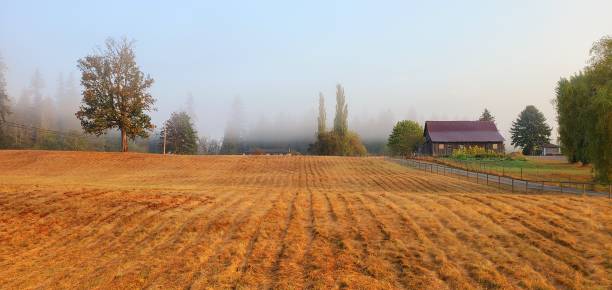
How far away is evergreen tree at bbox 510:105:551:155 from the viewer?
10188 cm

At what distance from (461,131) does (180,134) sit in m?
64.5

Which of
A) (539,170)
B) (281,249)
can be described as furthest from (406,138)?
(281,249)

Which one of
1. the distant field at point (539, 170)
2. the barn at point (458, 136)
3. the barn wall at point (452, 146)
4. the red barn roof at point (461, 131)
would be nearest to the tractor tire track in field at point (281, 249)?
the distant field at point (539, 170)

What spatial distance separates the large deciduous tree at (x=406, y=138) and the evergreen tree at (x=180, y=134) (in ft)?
170

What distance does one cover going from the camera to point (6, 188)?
21.5m

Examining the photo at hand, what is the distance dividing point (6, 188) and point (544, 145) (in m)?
114

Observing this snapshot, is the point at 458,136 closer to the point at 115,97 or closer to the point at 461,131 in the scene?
the point at 461,131

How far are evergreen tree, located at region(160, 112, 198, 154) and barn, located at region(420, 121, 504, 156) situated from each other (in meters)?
55.1

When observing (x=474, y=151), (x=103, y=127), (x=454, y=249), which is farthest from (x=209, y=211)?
(x=474, y=151)

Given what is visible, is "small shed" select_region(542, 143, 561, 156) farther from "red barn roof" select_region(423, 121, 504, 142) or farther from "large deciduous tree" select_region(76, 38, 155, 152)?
"large deciduous tree" select_region(76, 38, 155, 152)

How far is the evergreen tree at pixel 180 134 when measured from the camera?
92.0 m

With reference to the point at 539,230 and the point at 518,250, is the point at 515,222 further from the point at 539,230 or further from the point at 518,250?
the point at 518,250

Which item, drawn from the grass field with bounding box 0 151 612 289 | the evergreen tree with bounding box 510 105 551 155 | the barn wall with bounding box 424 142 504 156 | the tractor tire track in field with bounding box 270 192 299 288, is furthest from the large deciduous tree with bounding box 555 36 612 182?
the evergreen tree with bounding box 510 105 551 155

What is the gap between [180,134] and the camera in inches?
3647
